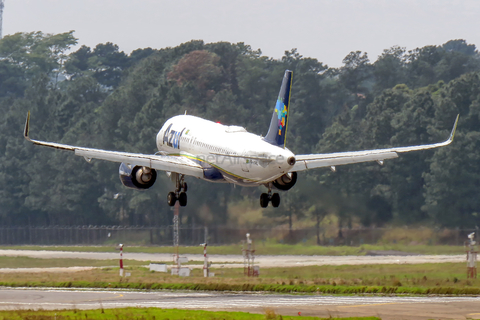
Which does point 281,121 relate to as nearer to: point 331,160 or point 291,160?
point 291,160

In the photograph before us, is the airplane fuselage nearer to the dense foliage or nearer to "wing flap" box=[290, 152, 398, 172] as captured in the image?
"wing flap" box=[290, 152, 398, 172]

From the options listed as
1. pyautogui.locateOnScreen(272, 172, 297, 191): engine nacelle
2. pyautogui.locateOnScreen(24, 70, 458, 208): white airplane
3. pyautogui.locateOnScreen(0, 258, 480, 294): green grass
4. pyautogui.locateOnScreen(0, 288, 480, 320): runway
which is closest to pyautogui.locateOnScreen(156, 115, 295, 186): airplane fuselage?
pyautogui.locateOnScreen(24, 70, 458, 208): white airplane

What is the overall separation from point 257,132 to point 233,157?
356 feet

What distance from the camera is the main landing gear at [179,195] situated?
61094 mm

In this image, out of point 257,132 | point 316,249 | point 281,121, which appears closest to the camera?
point 281,121

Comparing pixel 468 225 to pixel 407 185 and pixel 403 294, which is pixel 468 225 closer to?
pixel 407 185

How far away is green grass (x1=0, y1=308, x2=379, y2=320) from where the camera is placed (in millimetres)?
49206

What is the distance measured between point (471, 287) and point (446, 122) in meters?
70.0

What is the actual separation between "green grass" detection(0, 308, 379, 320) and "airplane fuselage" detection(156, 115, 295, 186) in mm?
8896

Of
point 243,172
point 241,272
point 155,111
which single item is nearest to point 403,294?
point 243,172

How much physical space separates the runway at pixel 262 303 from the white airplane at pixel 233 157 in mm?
6921

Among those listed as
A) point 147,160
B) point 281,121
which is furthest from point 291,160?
point 147,160

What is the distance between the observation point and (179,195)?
61406mm

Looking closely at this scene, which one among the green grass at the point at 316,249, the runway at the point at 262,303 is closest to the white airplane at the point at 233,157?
the runway at the point at 262,303
